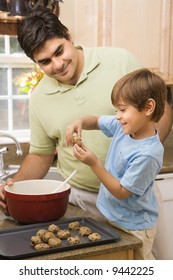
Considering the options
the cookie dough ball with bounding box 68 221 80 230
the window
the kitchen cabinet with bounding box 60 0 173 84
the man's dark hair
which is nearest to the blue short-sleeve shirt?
the cookie dough ball with bounding box 68 221 80 230

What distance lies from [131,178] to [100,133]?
413mm

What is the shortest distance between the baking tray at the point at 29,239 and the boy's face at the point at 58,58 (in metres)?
0.51

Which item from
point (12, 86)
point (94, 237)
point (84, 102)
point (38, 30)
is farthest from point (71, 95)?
point (12, 86)

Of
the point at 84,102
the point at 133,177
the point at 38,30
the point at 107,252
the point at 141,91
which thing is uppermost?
the point at 38,30

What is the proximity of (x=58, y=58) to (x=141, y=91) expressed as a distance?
0.39 metres

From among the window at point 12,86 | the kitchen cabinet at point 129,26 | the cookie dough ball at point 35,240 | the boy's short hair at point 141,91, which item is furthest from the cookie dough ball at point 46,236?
the window at point 12,86

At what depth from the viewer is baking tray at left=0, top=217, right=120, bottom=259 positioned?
1.22 metres

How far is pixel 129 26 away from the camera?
282 cm

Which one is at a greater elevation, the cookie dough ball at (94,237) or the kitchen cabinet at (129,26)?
the kitchen cabinet at (129,26)

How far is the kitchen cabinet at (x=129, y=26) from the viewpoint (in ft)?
8.90

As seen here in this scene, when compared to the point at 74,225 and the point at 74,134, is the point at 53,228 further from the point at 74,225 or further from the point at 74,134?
the point at 74,134

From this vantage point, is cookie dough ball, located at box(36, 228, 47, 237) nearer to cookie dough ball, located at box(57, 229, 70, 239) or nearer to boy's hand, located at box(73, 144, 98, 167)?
cookie dough ball, located at box(57, 229, 70, 239)

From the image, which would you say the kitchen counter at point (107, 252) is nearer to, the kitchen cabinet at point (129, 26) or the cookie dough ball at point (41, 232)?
the cookie dough ball at point (41, 232)

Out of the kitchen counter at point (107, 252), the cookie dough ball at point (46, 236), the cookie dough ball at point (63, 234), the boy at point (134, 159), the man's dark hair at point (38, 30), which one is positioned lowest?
the kitchen counter at point (107, 252)
